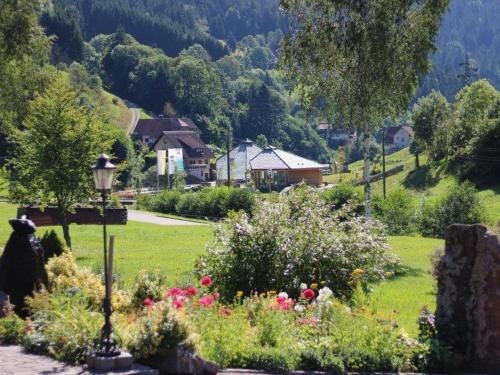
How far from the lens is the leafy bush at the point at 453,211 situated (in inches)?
1614

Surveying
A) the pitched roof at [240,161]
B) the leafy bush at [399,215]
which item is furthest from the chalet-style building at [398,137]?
the leafy bush at [399,215]

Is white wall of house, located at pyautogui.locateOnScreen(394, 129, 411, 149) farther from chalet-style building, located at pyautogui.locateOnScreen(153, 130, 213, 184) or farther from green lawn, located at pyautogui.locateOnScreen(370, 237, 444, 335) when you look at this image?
green lawn, located at pyautogui.locateOnScreen(370, 237, 444, 335)

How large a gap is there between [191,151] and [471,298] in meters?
116

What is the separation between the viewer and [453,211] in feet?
136

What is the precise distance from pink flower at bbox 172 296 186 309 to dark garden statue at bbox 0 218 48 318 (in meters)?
2.93

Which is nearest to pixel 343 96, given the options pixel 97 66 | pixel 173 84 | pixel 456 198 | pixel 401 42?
pixel 401 42

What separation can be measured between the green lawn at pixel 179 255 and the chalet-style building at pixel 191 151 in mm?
78313

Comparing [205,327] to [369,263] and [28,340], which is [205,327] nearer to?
[28,340]

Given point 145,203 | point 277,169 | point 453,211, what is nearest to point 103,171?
point 453,211

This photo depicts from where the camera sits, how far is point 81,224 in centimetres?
4025

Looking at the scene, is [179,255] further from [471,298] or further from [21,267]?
[471,298]

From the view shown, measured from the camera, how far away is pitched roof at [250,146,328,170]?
8300cm

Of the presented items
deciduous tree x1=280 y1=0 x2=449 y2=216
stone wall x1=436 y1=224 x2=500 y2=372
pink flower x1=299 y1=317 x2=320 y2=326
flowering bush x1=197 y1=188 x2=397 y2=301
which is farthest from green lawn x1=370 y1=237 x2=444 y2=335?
deciduous tree x1=280 y1=0 x2=449 y2=216

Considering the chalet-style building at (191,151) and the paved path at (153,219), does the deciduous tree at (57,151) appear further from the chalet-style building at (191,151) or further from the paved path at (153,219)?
the chalet-style building at (191,151)
